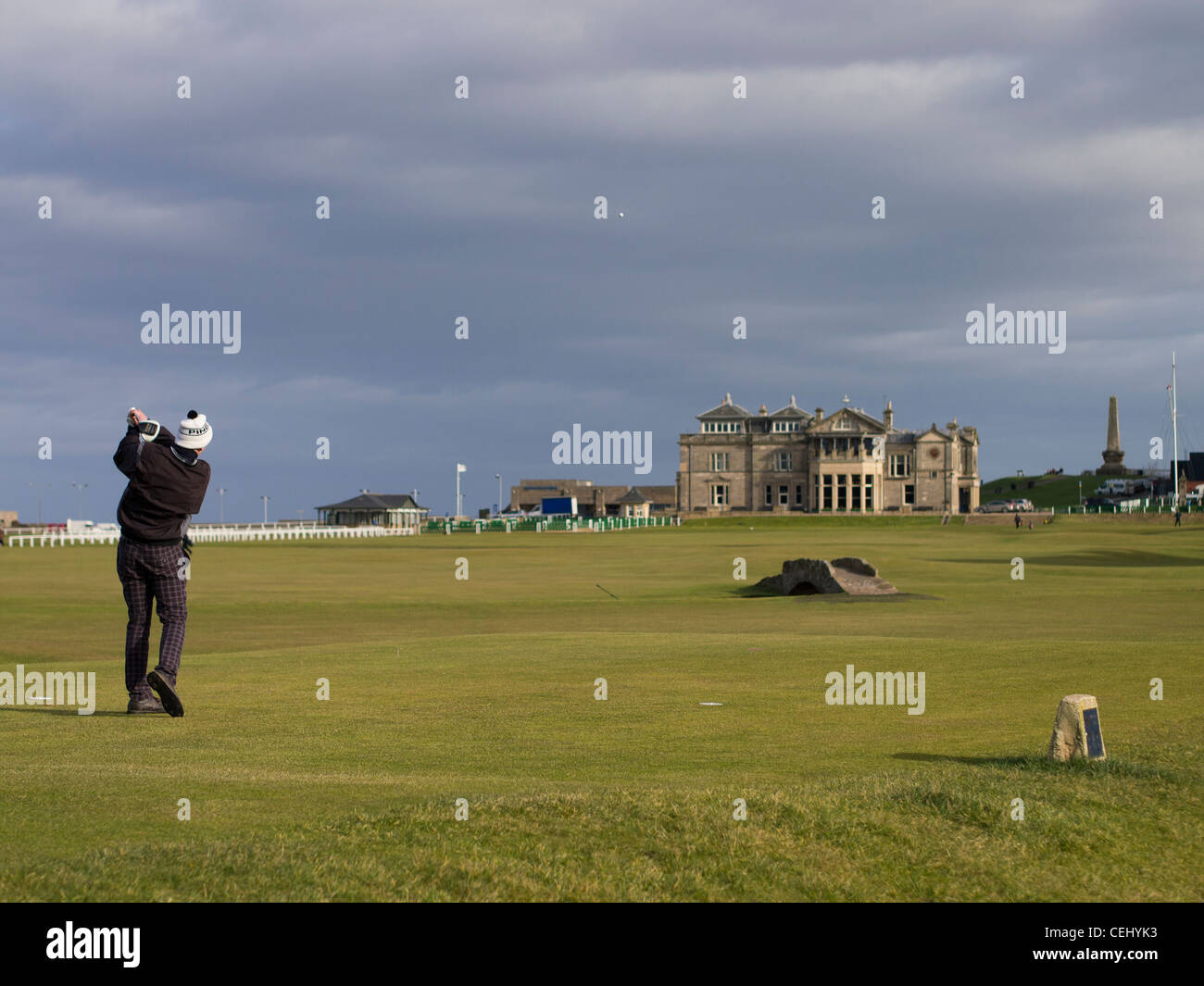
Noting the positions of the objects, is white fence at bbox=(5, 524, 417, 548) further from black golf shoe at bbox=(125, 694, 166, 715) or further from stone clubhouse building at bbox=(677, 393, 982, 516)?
black golf shoe at bbox=(125, 694, 166, 715)

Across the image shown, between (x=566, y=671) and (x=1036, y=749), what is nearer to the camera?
(x=1036, y=749)

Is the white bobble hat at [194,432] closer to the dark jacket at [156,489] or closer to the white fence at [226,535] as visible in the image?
the dark jacket at [156,489]

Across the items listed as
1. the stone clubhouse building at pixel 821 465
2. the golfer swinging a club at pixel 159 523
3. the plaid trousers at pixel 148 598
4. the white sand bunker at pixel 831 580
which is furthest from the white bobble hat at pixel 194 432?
the stone clubhouse building at pixel 821 465

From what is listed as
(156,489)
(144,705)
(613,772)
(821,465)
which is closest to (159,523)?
(156,489)

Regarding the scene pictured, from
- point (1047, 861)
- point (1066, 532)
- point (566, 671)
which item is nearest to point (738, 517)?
point (1066, 532)

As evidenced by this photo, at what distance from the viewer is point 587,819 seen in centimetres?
879

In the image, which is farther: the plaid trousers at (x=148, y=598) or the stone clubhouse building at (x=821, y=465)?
the stone clubhouse building at (x=821, y=465)

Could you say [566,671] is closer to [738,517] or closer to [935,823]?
[935,823]

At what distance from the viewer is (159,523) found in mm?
13531

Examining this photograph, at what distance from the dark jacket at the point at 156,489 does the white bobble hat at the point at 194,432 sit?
84 mm

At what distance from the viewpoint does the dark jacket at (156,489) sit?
43.8ft

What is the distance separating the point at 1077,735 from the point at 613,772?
13.8 feet

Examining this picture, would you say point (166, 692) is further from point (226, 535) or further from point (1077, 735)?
point (226, 535)
